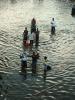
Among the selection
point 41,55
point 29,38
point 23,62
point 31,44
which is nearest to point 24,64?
point 23,62

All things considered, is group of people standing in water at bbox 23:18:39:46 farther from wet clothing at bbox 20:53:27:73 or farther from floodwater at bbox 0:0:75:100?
wet clothing at bbox 20:53:27:73

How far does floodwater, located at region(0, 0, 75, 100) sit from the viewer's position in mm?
30209

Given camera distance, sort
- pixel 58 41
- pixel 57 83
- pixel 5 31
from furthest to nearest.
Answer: pixel 5 31, pixel 58 41, pixel 57 83

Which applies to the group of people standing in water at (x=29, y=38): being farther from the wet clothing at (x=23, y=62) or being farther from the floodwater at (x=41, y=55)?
the wet clothing at (x=23, y=62)

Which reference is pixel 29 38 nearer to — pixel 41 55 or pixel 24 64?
pixel 41 55

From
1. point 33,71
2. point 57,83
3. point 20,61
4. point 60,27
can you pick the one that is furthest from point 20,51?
point 60,27

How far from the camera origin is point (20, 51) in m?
40.7

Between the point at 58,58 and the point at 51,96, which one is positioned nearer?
the point at 51,96

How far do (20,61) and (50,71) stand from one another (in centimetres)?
433

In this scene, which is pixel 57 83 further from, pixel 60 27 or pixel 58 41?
pixel 60 27

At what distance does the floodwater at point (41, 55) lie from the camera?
1189 inches

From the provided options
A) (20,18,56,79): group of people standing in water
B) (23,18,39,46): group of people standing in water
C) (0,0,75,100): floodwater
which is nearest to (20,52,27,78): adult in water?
(20,18,56,79): group of people standing in water

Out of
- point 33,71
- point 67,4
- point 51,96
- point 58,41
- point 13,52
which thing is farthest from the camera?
point 67,4

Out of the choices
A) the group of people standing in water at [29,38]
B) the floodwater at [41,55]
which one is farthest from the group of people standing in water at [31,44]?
the floodwater at [41,55]
